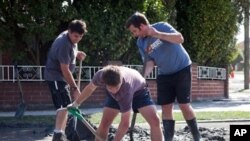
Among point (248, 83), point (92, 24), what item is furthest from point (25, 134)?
point (248, 83)

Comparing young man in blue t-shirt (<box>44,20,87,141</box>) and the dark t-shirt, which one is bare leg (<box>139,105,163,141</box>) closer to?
the dark t-shirt

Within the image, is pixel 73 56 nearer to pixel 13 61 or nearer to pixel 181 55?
pixel 181 55

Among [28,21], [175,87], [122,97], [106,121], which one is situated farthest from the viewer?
[28,21]

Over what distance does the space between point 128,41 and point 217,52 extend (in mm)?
5477

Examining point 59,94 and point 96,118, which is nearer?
point 59,94

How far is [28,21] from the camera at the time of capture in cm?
1366

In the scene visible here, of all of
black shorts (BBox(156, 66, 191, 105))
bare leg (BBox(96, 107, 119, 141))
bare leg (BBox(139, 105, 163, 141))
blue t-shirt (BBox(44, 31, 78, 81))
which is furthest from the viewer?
blue t-shirt (BBox(44, 31, 78, 81))

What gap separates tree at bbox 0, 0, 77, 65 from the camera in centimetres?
1357

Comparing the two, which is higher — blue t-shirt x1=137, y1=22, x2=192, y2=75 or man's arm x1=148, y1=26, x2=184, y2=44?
man's arm x1=148, y1=26, x2=184, y2=44

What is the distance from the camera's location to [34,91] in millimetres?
14281

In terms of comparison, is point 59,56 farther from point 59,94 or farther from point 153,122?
point 153,122

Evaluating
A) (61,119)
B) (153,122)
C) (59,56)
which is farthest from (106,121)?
(59,56)

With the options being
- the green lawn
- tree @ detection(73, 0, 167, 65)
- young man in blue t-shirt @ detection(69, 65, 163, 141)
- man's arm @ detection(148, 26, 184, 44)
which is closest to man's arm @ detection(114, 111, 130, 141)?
young man in blue t-shirt @ detection(69, 65, 163, 141)

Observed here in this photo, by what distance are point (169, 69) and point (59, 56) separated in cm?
157
